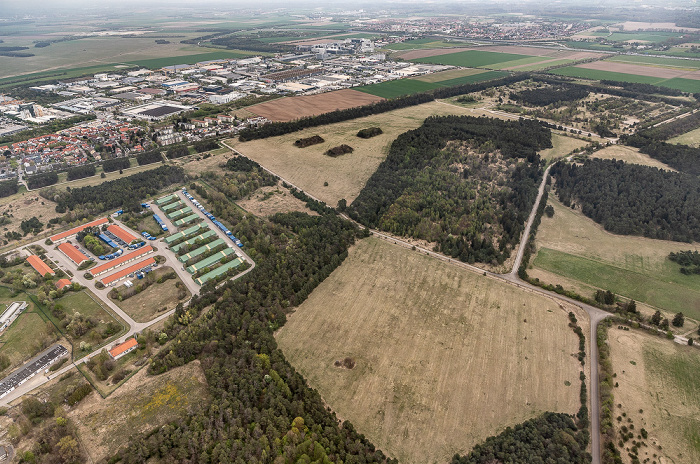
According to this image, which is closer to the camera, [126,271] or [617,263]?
[126,271]

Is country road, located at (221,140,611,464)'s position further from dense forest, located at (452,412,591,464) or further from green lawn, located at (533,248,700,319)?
green lawn, located at (533,248,700,319)

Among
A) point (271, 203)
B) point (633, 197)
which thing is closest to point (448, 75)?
point (633, 197)

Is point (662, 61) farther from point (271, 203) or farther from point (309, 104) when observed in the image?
point (271, 203)

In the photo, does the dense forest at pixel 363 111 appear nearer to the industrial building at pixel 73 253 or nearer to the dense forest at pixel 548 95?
the dense forest at pixel 548 95

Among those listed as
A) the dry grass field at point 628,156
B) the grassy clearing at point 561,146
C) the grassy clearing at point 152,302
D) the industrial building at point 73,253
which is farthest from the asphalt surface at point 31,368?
the dry grass field at point 628,156

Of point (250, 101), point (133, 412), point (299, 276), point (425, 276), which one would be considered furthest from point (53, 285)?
point (250, 101)

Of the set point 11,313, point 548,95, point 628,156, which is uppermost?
point 548,95

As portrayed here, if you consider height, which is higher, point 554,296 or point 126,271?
point 554,296
